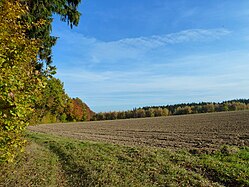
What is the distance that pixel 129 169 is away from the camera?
345 inches

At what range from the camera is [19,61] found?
4.95 metres

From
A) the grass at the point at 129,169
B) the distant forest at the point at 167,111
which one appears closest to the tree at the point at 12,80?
the grass at the point at 129,169

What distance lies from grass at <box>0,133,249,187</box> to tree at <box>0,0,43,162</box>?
9.46 ft

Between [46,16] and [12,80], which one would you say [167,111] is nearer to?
[46,16]

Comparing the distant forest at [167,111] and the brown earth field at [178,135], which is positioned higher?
the distant forest at [167,111]

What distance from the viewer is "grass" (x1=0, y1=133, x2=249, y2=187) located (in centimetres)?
761

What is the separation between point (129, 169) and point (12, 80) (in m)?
5.71

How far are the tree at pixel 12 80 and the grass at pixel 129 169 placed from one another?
2883 millimetres

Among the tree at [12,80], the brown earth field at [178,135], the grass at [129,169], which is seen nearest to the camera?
the tree at [12,80]

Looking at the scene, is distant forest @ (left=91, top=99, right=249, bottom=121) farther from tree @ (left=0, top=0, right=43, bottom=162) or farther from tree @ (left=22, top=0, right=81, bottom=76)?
tree @ (left=0, top=0, right=43, bottom=162)

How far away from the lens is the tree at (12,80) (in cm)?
438

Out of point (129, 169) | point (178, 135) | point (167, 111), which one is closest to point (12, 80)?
point (129, 169)

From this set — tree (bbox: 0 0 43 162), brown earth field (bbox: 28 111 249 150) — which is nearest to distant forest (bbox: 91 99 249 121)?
brown earth field (bbox: 28 111 249 150)

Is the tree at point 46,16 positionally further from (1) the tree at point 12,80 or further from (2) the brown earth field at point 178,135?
(2) the brown earth field at point 178,135
